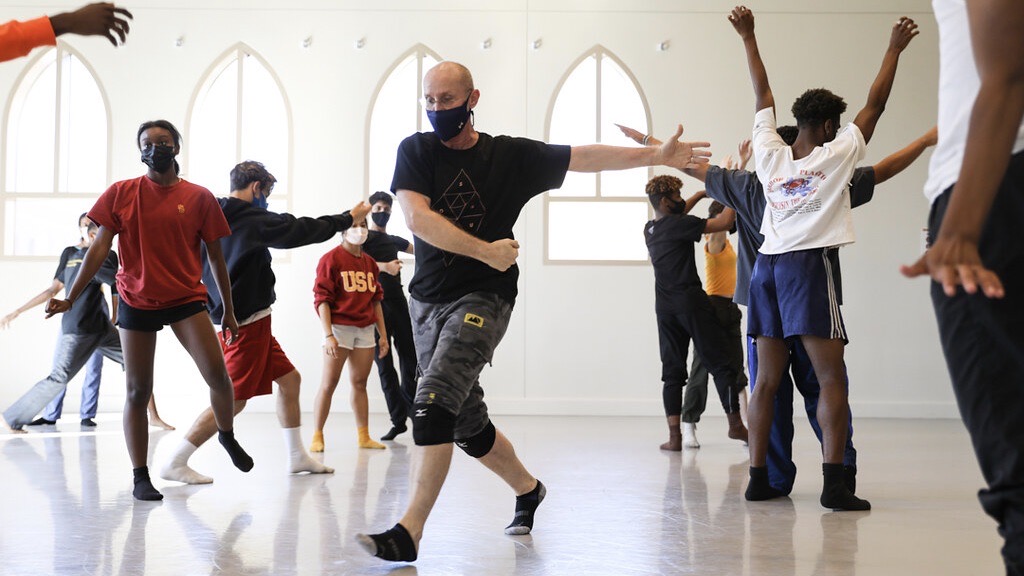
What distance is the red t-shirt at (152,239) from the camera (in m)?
4.04

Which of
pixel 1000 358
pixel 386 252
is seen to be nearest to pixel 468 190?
pixel 1000 358

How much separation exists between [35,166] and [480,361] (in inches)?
320

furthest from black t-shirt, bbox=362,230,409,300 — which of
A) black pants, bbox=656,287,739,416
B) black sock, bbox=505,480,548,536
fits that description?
black sock, bbox=505,480,548,536

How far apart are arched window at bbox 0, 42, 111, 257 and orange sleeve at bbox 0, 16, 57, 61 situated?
754 cm

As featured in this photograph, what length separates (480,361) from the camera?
2963 millimetres

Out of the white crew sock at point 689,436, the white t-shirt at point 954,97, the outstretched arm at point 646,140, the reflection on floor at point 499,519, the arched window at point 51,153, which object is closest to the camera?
the white t-shirt at point 954,97

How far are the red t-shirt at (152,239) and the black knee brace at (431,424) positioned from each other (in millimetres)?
1693

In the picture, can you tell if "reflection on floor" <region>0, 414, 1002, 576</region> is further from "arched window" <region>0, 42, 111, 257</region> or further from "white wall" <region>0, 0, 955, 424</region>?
"arched window" <region>0, 42, 111, 257</region>

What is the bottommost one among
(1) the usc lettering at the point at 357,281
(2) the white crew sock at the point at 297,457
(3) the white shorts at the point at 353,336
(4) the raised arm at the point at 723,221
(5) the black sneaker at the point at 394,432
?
(5) the black sneaker at the point at 394,432

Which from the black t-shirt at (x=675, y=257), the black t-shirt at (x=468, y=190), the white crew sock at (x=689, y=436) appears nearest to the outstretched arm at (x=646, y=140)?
the black t-shirt at (x=468, y=190)

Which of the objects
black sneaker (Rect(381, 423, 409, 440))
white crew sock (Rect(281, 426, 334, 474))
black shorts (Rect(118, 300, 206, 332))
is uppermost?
black shorts (Rect(118, 300, 206, 332))

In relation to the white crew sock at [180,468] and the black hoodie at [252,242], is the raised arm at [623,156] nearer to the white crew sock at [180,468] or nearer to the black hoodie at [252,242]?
the black hoodie at [252,242]

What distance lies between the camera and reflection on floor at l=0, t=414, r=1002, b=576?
3.00 metres

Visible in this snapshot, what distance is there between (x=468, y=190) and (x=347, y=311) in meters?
2.94
